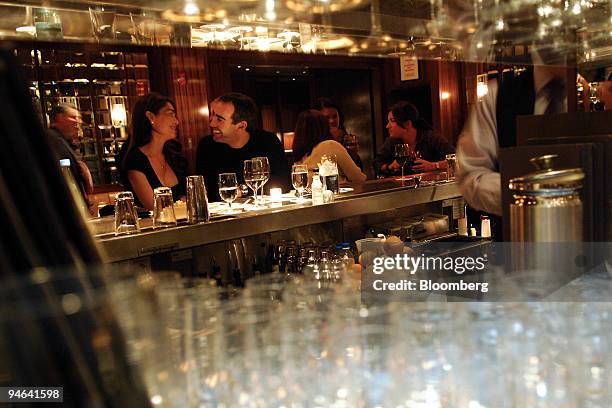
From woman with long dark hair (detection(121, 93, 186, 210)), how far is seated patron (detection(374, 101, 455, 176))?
189cm

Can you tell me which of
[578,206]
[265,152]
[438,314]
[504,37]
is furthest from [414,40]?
[265,152]

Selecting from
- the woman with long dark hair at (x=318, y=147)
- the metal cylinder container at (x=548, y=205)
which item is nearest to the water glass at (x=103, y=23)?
the metal cylinder container at (x=548, y=205)

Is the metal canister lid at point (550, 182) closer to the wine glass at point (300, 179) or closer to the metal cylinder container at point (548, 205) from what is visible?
the metal cylinder container at point (548, 205)

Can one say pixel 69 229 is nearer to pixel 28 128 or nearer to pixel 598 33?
pixel 28 128

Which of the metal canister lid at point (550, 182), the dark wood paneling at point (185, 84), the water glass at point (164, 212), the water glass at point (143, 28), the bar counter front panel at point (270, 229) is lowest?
the bar counter front panel at point (270, 229)

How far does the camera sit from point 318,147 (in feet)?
13.2

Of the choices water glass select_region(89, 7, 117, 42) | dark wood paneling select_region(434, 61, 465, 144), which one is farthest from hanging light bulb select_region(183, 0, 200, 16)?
dark wood paneling select_region(434, 61, 465, 144)

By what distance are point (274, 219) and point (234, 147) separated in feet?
5.80

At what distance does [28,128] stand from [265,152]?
3292 millimetres

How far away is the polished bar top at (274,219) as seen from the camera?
5.95 ft

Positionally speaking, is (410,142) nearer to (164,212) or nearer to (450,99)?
(450,99)

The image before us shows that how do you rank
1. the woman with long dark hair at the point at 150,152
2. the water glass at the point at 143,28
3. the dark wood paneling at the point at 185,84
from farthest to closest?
the dark wood paneling at the point at 185,84 < the woman with long dark hair at the point at 150,152 < the water glass at the point at 143,28

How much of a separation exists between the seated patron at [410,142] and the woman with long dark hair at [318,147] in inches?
26.8

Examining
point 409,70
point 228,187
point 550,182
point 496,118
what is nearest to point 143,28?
point 550,182
